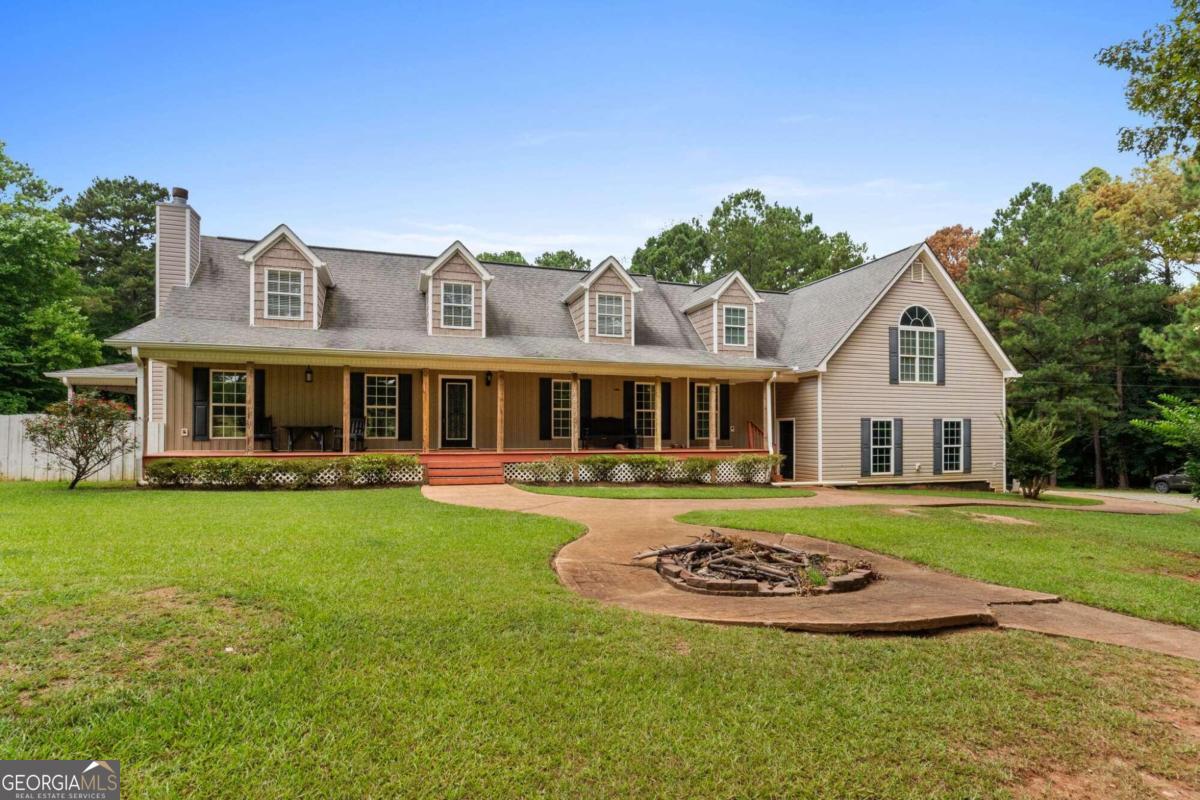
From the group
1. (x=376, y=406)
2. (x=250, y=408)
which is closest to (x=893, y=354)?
(x=376, y=406)

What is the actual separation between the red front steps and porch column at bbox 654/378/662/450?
4.29 meters

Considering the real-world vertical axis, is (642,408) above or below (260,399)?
below

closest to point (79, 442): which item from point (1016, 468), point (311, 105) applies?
point (311, 105)

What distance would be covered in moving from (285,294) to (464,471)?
620 centimetres

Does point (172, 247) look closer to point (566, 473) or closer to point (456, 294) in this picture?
point (456, 294)

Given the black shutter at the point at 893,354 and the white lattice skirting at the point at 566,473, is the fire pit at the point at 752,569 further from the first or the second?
the black shutter at the point at 893,354

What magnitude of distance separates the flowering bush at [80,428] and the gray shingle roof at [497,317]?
140 cm

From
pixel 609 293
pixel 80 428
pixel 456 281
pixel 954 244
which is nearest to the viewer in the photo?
pixel 80 428

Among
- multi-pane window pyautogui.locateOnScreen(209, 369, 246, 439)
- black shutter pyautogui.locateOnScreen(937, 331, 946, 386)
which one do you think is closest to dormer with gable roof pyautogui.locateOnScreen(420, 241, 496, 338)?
multi-pane window pyautogui.locateOnScreen(209, 369, 246, 439)

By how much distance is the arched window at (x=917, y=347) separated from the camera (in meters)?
17.6

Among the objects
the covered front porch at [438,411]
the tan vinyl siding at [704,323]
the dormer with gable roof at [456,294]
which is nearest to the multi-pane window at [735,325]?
the tan vinyl siding at [704,323]

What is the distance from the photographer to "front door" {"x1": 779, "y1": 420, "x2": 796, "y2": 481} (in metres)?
17.7

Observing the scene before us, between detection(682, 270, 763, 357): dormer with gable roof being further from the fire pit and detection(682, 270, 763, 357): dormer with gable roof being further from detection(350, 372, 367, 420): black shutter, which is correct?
the fire pit

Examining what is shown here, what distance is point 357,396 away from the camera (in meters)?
15.1
